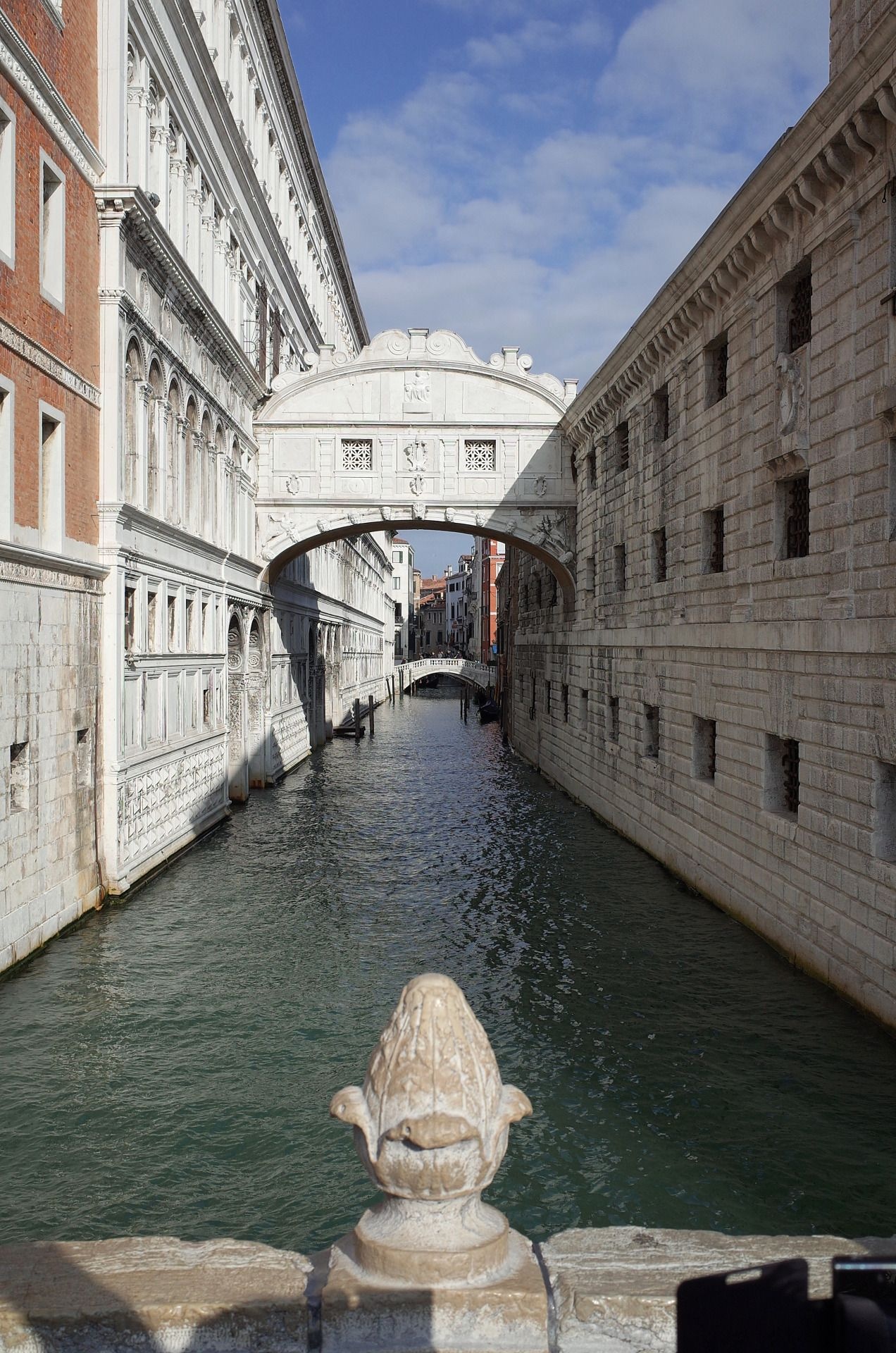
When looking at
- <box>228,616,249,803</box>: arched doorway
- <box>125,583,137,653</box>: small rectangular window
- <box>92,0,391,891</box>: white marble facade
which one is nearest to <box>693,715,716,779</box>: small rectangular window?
<box>92,0,391,891</box>: white marble facade

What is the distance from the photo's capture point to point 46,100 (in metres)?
10.9

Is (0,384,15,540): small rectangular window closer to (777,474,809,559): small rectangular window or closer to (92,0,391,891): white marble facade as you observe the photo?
(92,0,391,891): white marble facade

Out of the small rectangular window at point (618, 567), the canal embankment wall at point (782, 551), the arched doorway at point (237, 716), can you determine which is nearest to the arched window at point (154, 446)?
the arched doorway at point (237, 716)

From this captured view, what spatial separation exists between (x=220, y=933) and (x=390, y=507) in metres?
12.7

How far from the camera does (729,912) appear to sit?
41.6 ft

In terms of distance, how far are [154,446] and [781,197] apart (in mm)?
8765

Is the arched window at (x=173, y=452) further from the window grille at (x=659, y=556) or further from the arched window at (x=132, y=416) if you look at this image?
the window grille at (x=659, y=556)

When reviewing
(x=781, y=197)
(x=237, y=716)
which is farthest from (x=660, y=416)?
(x=237, y=716)

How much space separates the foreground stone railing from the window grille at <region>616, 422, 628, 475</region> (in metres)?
16.9

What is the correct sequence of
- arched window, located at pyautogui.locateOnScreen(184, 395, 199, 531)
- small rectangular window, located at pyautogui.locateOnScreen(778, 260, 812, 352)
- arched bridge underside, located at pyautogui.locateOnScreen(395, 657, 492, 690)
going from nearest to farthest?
1. small rectangular window, located at pyautogui.locateOnScreen(778, 260, 812, 352)
2. arched window, located at pyautogui.locateOnScreen(184, 395, 199, 531)
3. arched bridge underside, located at pyautogui.locateOnScreen(395, 657, 492, 690)

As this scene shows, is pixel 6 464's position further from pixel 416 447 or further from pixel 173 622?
pixel 416 447

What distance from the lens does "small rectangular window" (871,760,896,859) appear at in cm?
888

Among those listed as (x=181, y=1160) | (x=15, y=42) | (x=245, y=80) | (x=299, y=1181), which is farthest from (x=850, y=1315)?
(x=245, y=80)

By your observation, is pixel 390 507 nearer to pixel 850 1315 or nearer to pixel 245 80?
pixel 245 80
